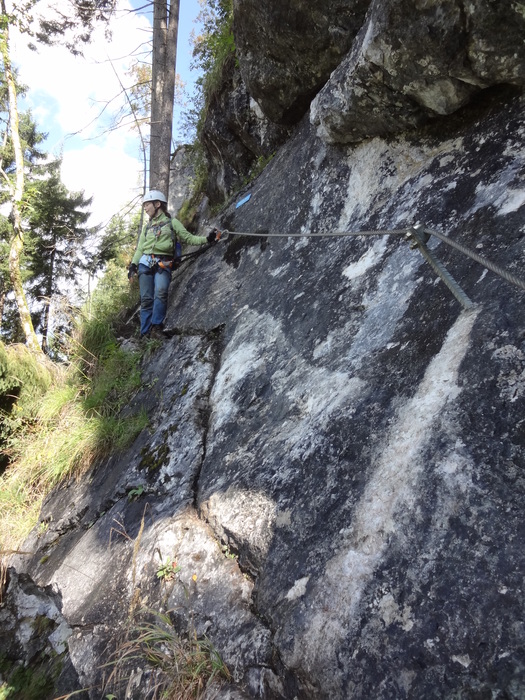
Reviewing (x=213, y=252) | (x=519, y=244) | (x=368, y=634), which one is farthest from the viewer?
(x=213, y=252)

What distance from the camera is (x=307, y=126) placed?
17.3 feet

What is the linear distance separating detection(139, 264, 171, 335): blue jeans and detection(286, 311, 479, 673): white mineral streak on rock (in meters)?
4.37

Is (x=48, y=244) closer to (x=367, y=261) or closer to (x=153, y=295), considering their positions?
(x=153, y=295)

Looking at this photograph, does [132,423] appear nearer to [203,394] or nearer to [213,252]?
[203,394]

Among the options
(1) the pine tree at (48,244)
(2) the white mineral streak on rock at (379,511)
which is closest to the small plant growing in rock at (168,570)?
(2) the white mineral streak on rock at (379,511)

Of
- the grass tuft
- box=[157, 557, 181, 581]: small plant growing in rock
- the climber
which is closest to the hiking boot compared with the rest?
the climber

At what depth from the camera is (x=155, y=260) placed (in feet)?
20.1

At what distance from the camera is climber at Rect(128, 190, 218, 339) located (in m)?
6.07

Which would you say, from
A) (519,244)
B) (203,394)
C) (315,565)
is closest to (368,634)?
(315,565)

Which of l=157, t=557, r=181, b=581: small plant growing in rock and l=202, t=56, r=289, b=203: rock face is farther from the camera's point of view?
l=202, t=56, r=289, b=203: rock face

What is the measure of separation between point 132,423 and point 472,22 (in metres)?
4.51

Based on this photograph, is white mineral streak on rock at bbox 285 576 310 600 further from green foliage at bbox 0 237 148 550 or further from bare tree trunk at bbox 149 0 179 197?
bare tree trunk at bbox 149 0 179 197

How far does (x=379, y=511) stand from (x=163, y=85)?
875 centimetres

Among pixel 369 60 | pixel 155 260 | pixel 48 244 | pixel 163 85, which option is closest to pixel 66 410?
pixel 155 260
